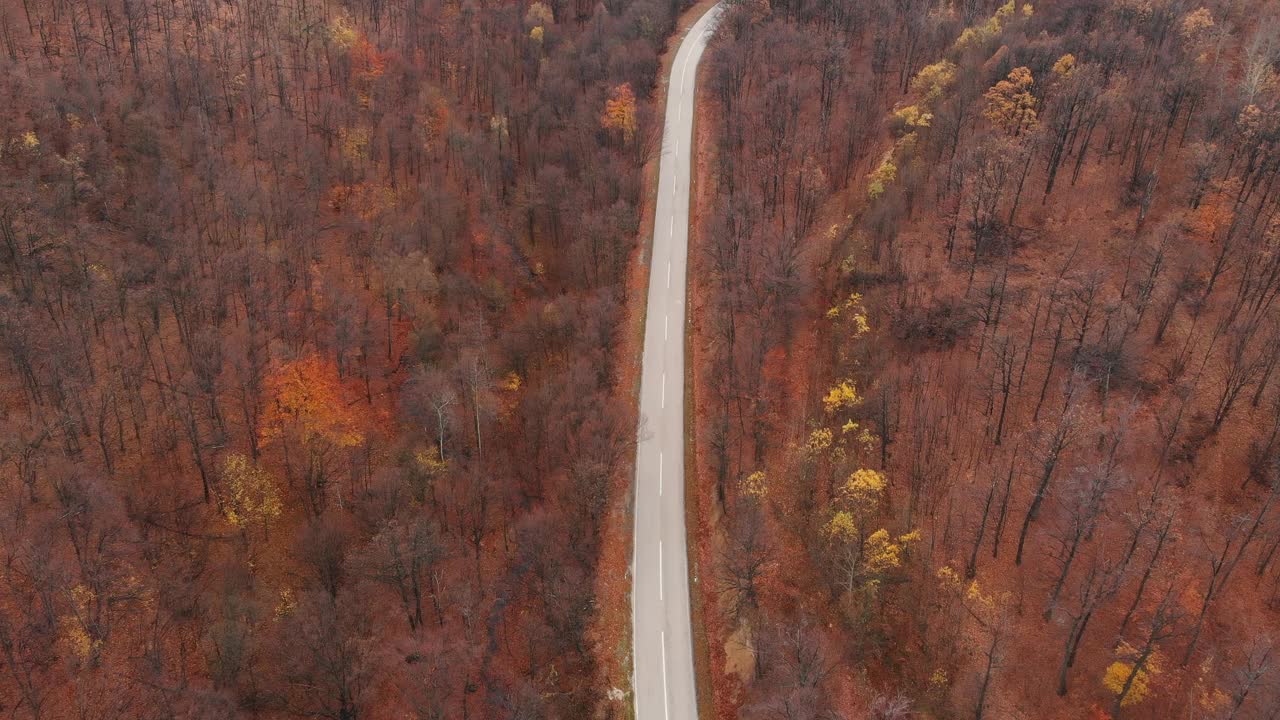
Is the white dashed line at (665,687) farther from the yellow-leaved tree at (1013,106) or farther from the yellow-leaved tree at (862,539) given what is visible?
the yellow-leaved tree at (1013,106)

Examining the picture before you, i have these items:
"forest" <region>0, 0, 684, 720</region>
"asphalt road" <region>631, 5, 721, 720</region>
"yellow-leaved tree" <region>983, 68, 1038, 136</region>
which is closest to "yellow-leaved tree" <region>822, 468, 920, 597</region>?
"asphalt road" <region>631, 5, 721, 720</region>

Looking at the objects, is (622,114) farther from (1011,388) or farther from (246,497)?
(246,497)

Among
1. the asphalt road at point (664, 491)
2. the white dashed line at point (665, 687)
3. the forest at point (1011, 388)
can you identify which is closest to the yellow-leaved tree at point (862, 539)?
the forest at point (1011, 388)

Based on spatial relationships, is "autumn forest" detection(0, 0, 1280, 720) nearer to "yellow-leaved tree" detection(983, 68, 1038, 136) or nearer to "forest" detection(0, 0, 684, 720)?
"forest" detection(0, 0, 684, 720)

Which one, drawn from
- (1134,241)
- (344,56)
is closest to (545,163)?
(344,56)

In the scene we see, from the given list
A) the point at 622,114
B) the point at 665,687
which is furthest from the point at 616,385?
the point at 622,114
